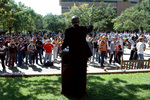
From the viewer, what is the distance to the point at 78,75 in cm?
400

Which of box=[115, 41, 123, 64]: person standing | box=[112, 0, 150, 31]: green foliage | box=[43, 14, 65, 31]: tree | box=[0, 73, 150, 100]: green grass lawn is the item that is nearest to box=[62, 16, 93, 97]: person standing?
box=[0, 73, 150, 100]: green grass lawn

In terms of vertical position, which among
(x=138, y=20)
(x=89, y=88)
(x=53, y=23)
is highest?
(x=53, y=23)

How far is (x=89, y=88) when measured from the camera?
4.97 metres

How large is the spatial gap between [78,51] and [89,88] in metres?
1.68

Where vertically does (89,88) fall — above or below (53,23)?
below

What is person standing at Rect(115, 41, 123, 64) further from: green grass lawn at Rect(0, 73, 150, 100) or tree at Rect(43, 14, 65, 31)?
tree at Rect(43, 14, 65, 31)

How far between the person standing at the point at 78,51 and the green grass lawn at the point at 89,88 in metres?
0.54

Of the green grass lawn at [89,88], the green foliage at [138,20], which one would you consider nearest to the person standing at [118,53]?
the green grass lawn at [89,88]

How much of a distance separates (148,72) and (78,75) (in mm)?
4849

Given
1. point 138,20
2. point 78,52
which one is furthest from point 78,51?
point 138,20

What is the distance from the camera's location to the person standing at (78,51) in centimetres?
394

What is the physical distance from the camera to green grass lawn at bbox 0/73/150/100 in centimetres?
431

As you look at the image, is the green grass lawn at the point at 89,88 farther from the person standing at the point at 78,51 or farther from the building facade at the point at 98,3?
the building facade at the point at 98,3

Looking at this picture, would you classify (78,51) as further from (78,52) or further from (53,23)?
(53,23)
